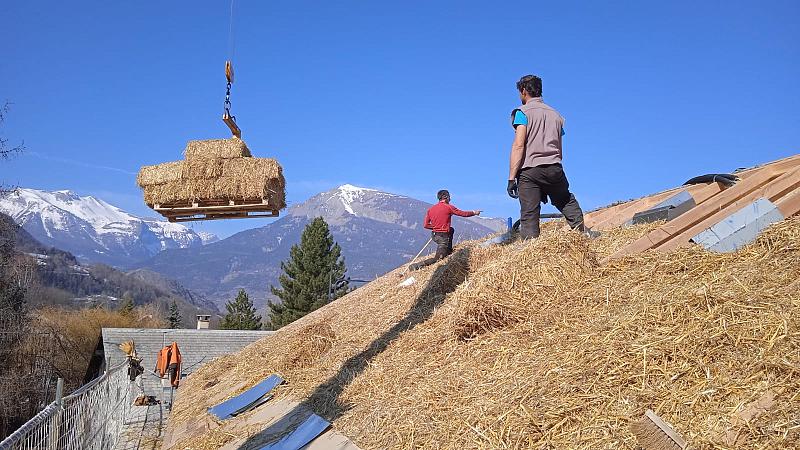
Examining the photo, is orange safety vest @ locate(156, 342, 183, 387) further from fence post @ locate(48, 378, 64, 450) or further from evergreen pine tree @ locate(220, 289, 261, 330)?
evergreen pine tree @ locate(220, 289, 261, 330)

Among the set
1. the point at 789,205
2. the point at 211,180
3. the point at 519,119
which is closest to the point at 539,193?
the point at 519,119

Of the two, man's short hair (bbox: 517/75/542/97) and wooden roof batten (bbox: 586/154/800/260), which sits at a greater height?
man's short hair (bbox: 517/75/542/97)

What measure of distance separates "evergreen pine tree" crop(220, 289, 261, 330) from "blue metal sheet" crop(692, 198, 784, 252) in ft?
183

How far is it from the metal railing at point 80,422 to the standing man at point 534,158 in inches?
197

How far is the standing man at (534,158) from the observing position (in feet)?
20.6

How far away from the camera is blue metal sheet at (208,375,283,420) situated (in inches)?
266

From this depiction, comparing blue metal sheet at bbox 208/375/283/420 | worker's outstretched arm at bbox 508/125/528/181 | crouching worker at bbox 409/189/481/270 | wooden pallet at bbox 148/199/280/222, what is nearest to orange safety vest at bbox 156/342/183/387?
wooden pallet at bbox 148/199/280/222

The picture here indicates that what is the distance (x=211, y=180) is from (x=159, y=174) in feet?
3.24

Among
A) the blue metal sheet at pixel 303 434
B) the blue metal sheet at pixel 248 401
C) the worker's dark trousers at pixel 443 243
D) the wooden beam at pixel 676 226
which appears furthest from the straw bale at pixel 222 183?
the wooden beam at pixel 676 226

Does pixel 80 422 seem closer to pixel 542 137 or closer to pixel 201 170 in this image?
A: pixel 201 170

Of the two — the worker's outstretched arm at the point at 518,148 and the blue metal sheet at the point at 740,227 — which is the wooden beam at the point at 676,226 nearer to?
the blue metal sheet at the point at 740,227

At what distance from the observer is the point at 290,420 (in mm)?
5504

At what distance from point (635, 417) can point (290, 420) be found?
3.37 metres

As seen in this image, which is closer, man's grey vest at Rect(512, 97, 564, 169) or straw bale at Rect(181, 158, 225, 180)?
man's grey vest at Rect(512, 97, 564, 169)
